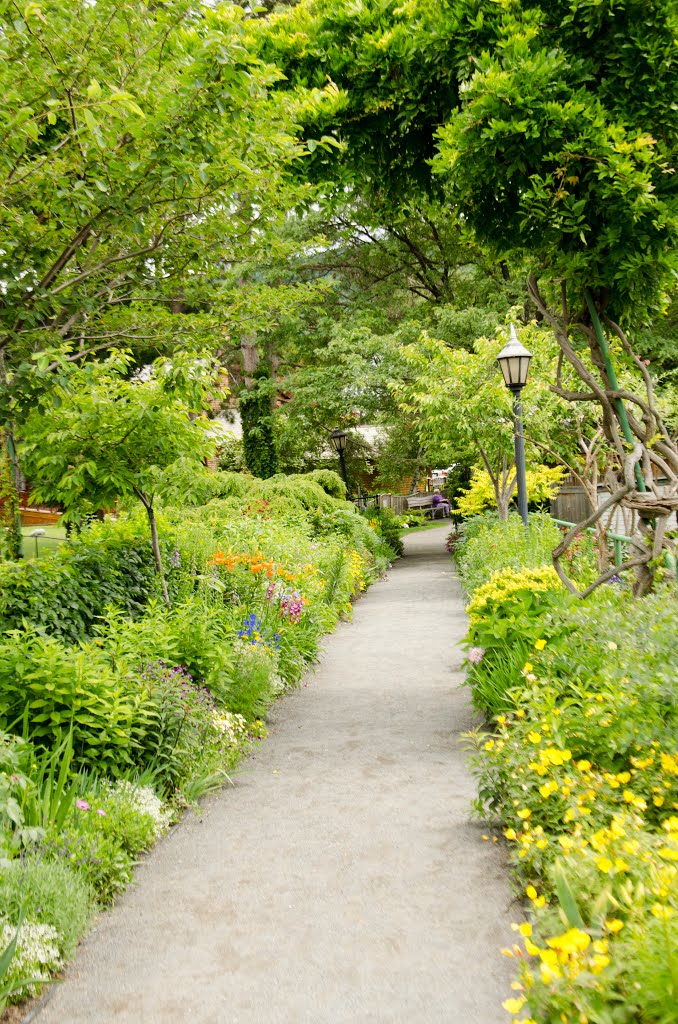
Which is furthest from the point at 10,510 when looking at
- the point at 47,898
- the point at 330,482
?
the point at 330,482

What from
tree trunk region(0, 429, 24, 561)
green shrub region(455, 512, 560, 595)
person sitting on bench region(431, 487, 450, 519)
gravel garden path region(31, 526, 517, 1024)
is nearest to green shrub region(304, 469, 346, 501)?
green shrub region(455, 512, 560, 595)

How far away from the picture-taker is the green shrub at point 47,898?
2.76 m

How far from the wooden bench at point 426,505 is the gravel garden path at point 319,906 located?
108ft

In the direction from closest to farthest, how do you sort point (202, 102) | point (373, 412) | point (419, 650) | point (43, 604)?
point (202, 102) → point (43, 604) → point (419, 650) → point (373, 412)

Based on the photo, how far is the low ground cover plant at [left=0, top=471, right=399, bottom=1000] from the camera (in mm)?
2912

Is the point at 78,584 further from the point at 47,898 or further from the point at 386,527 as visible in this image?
the point at 386,527

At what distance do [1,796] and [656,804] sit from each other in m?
2.42

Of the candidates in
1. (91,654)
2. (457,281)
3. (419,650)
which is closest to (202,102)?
(91,654)

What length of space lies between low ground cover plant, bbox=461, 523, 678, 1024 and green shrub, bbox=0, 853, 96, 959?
161 cm

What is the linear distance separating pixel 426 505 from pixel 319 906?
36.5 meters

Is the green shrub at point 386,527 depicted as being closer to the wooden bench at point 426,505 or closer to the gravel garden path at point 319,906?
the gravel garden path at point 319,906

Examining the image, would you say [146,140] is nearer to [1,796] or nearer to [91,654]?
[91,654]

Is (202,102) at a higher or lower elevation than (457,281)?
lower

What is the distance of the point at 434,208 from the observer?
5785 millimetres
